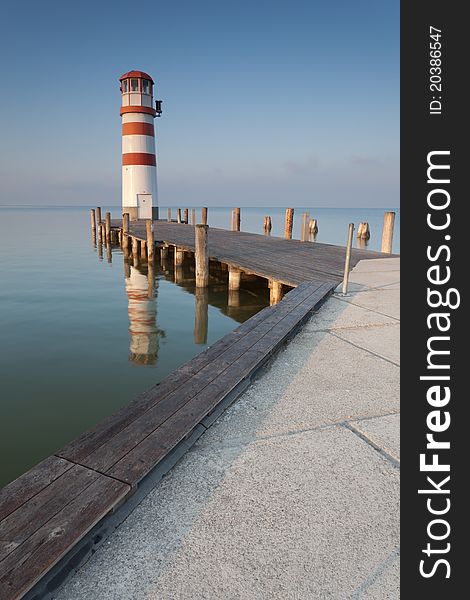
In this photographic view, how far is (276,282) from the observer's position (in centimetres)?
902

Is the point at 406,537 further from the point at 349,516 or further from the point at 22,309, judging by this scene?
the point at 22,309

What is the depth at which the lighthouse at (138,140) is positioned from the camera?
2440cm

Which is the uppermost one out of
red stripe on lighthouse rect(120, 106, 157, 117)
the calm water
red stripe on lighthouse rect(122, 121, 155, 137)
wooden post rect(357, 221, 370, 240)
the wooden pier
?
red stripe on lighthouse rect(120, 106, 157, 117)

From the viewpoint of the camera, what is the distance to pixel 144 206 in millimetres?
26234

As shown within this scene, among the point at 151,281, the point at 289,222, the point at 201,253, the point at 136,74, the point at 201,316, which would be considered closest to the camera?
the point at 201,316

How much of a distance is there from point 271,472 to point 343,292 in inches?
211

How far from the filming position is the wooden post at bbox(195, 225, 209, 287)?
10086 millimetres

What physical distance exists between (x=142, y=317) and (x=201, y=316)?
1.65 meters

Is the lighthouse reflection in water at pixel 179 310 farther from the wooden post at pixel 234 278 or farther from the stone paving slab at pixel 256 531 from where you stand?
the stone paving slab at pixel 256 531

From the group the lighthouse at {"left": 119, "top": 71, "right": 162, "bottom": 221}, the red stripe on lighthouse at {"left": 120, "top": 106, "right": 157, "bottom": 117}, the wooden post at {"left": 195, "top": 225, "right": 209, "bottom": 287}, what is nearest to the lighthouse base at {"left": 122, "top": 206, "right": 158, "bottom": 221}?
the lighthouse at {"left": 119, "top": 71, "right": 162, "bottom": 221}

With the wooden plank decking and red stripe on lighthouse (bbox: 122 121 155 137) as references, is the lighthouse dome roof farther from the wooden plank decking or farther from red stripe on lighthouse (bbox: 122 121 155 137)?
the wooden plank decking

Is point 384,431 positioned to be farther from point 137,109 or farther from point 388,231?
point 137,109

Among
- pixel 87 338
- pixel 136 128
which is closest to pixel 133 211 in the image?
pixel 136 128

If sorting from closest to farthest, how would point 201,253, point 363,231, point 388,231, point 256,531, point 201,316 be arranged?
1. point 256,531
2. point 201,316
3. point 201,253
4. point 388,231
5. point 363,231
